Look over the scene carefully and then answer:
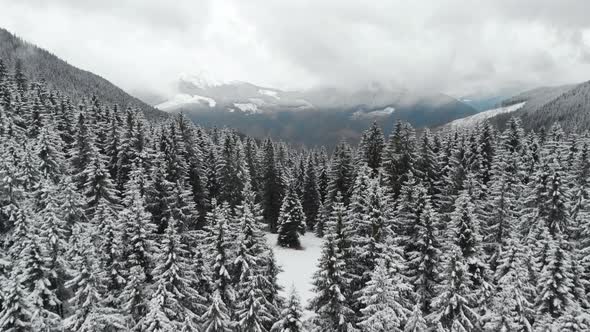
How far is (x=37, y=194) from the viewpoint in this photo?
32.3 meters

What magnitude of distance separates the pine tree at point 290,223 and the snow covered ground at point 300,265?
1.27m

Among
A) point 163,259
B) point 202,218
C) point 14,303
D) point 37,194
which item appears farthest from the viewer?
point 202,218

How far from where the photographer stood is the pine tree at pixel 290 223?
53.5m

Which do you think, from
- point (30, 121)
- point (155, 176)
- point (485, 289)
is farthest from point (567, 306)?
point (30, 121)

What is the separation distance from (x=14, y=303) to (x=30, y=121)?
146 feet

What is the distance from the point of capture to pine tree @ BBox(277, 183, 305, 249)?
5353 cm

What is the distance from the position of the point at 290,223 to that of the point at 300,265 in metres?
7.49

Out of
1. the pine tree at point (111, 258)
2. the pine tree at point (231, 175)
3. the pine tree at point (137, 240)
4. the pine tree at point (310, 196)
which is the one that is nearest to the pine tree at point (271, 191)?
the pine tree at point (310, 196)

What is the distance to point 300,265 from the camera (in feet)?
157

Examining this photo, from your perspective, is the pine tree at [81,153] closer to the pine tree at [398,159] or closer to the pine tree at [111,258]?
the pine tree at [111,258]

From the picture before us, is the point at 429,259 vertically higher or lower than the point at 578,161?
lower

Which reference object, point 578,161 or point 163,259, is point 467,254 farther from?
point 578,161

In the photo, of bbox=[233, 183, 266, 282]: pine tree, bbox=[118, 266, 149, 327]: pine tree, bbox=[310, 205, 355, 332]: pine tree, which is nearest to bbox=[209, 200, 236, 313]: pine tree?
bbox=[233, 183, 266, 282]: pine tree

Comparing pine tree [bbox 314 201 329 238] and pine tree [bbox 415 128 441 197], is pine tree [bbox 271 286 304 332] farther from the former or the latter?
pine tree [bbox 314 201 329 238]
